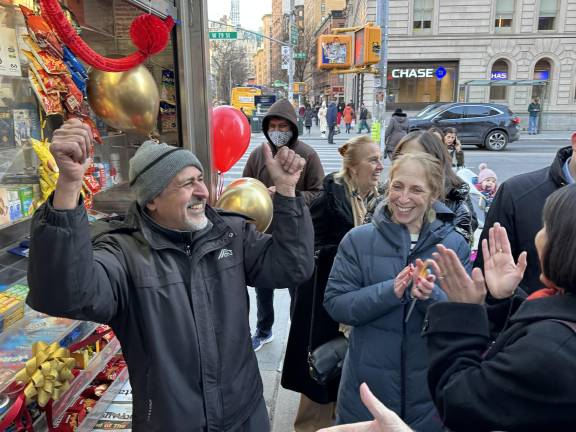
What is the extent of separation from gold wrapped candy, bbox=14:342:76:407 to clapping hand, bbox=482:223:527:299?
167 centimetres

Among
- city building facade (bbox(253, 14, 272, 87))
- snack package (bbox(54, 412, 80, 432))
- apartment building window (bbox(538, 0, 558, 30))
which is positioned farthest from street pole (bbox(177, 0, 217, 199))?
city building facade (bbox(253, 14, 272, 87))

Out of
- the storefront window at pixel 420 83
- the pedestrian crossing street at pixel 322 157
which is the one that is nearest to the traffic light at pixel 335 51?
the pedestrian crossing street at pixel 322 157

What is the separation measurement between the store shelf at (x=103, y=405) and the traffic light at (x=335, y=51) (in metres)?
8.31

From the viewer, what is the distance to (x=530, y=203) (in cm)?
225

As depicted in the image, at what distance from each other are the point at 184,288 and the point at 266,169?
6.78ft

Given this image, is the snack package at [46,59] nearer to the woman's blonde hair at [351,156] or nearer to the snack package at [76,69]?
the snack package at [76,69]

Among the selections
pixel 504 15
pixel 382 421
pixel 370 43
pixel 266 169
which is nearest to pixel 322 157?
pixel 370 43

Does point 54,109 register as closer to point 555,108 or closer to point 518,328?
point 518,328

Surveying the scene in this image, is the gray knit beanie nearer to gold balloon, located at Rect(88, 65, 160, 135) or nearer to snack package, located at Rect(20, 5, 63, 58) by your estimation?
gold balloon, located at Rect(88, 65, 160, 135)

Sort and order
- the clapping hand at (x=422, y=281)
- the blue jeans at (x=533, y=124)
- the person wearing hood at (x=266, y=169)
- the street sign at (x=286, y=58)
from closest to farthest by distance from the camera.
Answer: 1. the clapping hand at (x=422, y=281)
2. the person wearing hood at (x=266, y=169)
3. the blue jeans at (x=533, y=124)
4. the street sign at (x=286, y=58)

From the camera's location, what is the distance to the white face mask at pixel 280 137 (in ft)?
11.5

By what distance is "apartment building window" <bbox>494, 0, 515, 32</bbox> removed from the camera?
27.2m

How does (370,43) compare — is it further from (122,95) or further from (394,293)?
(394,293)

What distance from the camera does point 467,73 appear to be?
27.6m
